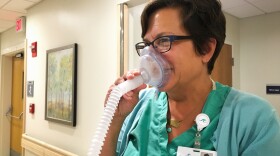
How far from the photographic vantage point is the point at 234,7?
3006mm

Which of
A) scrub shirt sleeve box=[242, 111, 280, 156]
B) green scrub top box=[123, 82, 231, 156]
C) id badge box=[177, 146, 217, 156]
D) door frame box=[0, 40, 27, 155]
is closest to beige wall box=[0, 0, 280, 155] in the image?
door frame box=[0, 40, 27, 155]

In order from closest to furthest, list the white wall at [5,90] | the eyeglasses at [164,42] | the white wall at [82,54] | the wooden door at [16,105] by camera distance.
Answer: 1. the eyeglasses at [164,42]
2. the white wall at [82,54]
3. the wooden door at [16,105]
4. the white wall at [5,90]

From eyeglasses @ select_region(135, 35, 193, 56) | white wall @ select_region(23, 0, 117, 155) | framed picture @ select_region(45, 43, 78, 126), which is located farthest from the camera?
framed picture @ select_region(45, 43, 78, 126)

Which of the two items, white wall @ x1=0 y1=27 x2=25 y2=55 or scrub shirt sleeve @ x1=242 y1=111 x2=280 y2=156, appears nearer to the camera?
scrub shirt sleeve @ x1=242 y1=111 x2=280 y2=156

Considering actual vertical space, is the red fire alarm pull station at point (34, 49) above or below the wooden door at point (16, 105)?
above

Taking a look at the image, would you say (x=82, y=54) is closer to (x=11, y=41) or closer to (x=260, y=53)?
(x=260, y=53)

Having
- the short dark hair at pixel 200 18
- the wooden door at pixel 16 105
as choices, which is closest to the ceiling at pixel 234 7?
the wooden door at pixel 16 105

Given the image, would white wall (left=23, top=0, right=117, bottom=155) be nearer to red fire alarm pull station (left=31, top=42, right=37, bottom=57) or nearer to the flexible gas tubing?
red fire alarm pull station (left=31, top=42, right=37, bottom=57)

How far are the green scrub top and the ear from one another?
10 centimetres

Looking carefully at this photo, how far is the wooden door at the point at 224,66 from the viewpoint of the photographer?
9.53ft

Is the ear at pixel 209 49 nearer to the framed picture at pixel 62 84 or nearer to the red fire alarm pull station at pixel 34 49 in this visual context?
the framed picture at pixel 62 84

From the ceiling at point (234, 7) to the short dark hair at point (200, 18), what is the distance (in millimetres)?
2189

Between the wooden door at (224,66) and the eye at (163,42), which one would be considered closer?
the eye at (163,42)

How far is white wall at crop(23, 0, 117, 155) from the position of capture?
6.79 feet
